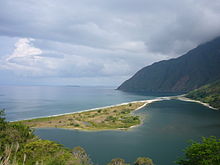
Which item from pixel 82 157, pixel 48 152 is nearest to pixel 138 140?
pixel 82 157

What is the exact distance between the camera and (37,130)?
58406 mm

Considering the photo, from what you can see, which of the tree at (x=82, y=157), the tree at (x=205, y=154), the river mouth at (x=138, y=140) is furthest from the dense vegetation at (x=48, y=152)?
the river mouth at (x=138, y=140)

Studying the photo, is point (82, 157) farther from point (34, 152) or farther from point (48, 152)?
point (34, 152)

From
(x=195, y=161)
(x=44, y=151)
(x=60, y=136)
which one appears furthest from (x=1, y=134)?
(x=195, y=161)

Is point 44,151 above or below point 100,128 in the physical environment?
above

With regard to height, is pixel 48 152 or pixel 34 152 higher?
pixel 34 152

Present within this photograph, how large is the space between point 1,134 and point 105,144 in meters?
22.4

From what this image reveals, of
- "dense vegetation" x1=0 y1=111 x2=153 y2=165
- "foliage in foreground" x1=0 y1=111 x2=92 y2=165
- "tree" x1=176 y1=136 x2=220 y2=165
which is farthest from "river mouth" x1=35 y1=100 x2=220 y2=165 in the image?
"tree" x1=176 y1=136 x2=220 y2=165

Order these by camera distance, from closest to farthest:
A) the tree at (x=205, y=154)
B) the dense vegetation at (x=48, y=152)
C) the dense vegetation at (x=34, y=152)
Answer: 1. the tree at (x=205, y=154)
2. the dense vegetation at (x=48, y=152)
3. the dense vegetation at (x=34, y=152)

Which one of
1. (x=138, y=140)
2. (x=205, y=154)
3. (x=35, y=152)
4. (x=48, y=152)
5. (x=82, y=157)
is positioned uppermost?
(x=205, y=154)

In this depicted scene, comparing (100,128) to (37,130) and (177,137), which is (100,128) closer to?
(37,130)

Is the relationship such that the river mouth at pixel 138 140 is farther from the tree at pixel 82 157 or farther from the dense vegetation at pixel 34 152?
the dense vegetation at pixel 34 152

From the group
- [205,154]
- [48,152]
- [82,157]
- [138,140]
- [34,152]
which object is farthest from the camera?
[138,140]

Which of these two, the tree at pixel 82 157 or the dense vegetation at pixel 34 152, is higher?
the dense vegetation at pixel 34 152
